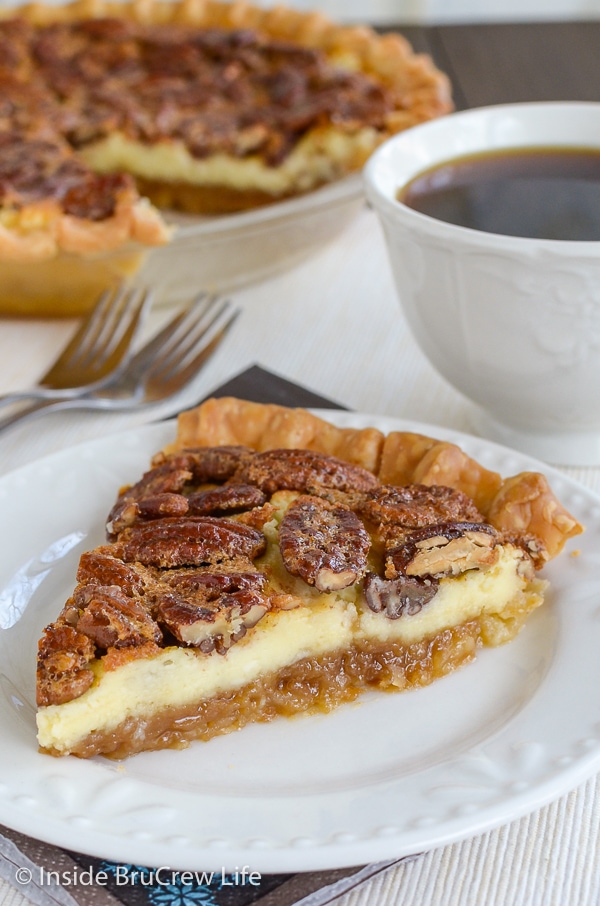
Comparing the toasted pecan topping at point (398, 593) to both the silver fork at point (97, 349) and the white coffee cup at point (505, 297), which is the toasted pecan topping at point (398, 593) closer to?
the white coffee cup at point (505, 297)

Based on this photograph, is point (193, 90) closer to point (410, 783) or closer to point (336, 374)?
point (336, 374)

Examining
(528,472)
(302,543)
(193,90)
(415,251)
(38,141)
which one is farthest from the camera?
(193,90)

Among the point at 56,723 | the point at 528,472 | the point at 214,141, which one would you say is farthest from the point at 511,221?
the point at 214,141

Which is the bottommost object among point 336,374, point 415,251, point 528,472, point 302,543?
point 336,374

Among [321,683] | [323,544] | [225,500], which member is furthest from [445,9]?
[321,683]

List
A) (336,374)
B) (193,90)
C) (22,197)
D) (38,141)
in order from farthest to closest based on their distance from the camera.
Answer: (193,90) < (38,141) < (22,197) < (336,374)

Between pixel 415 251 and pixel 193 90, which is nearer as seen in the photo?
pixel 415 251

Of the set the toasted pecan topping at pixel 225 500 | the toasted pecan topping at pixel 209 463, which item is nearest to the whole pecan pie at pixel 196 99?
the toasted pecan topping at pixel 209 463

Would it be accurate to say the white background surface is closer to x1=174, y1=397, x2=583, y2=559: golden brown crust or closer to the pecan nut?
x1=174, y1=397, x2=583, y2=559: golden brown crust

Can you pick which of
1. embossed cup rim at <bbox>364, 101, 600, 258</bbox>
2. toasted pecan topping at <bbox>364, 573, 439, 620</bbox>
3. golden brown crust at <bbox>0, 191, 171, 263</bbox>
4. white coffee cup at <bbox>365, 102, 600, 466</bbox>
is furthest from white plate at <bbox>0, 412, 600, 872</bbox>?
golden brown crust at <bbox>0, 191, 171, 263</bbox>
